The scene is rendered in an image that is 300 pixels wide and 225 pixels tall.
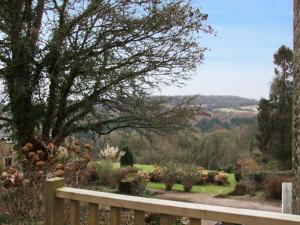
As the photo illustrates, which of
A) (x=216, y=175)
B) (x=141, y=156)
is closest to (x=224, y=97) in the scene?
(x=141, y=156)

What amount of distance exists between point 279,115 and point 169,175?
9.95 m

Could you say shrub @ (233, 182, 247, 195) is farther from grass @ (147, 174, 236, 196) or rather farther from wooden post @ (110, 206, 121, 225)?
wooden post @ (110, 206, 121, 225)

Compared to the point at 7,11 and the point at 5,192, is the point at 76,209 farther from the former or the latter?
the point at 7,11

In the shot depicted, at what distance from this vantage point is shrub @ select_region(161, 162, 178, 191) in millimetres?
20656

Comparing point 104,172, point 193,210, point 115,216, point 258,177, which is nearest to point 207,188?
point 258,177

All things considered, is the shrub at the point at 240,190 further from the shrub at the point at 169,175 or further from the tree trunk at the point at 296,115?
the tree trunk at the point at 296,115

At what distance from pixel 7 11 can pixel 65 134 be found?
11.8 ft

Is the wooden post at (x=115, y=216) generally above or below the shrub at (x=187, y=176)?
above

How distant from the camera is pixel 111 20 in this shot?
11.8m

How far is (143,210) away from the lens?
8.25ft

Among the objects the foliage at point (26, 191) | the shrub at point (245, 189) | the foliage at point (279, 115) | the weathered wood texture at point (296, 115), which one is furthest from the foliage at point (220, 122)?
the weathered wood texture at point (296, 115)

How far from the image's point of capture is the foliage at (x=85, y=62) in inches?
454

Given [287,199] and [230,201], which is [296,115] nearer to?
[287,199]

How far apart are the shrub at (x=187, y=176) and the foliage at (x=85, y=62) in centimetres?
735
